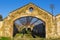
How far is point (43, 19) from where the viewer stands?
88.7 ft

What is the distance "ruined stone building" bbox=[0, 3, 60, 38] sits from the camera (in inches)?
1050

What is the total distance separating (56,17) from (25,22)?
6.44 m

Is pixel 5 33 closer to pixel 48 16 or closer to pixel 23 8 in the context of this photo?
pixel 23 8

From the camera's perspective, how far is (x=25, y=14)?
2736 centimetres

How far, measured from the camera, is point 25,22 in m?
31.4

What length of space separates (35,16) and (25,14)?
59.5 inches

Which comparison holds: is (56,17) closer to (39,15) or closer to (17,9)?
(39,15)

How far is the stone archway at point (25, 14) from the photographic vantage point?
88.3 ft

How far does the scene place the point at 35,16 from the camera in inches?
1070

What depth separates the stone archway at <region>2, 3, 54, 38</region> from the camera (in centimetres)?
2692

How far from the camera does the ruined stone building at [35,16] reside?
26.7m

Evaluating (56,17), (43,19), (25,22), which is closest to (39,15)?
(43,19)

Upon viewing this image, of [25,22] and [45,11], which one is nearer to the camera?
[45,11]

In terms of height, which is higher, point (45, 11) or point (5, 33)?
point (45, 11)
